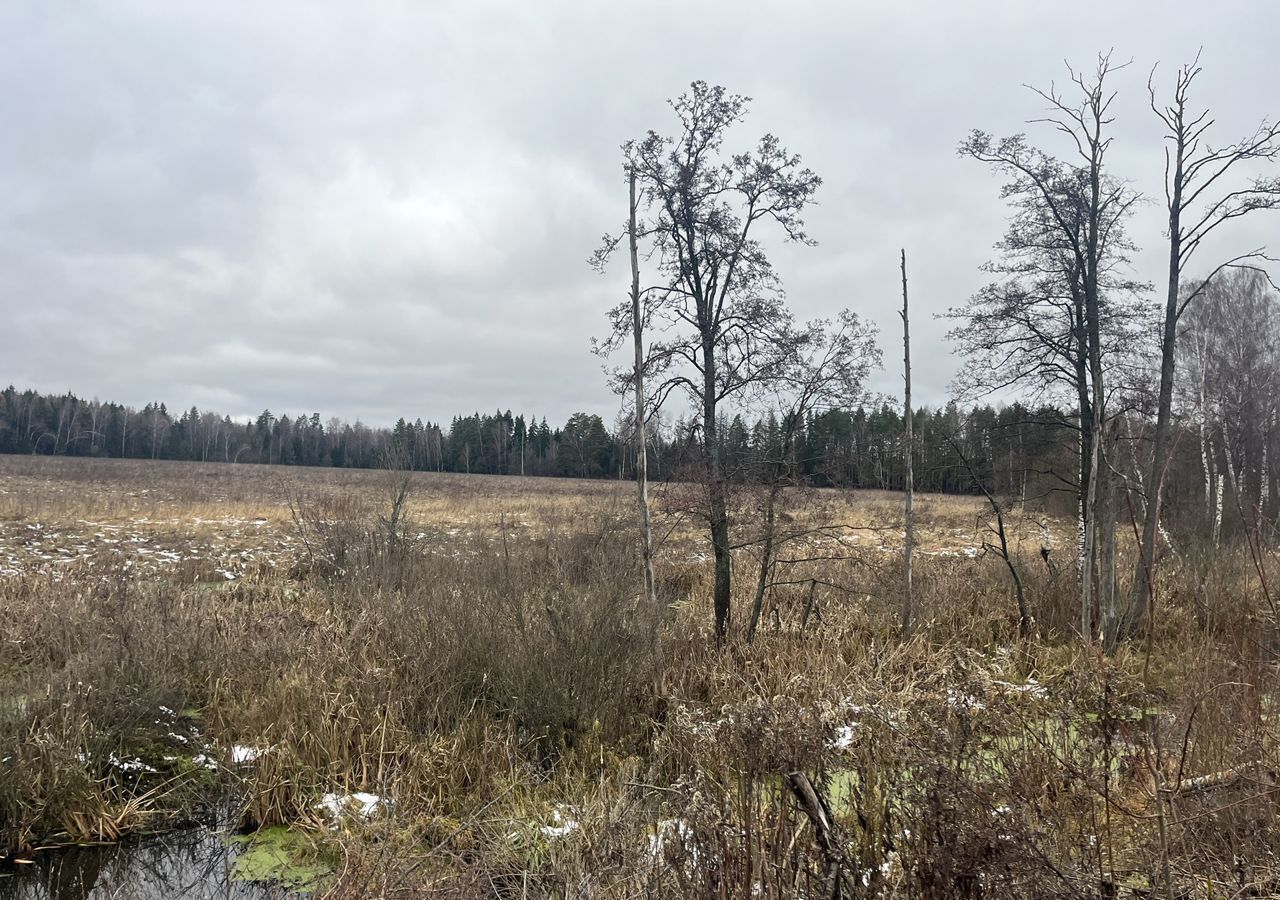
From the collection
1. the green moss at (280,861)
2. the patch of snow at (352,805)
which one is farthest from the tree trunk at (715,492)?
the green moss at (280,861)

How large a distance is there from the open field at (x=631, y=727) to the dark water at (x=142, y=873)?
0.68ft

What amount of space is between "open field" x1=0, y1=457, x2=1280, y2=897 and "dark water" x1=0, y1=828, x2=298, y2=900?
207mm

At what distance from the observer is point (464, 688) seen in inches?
260

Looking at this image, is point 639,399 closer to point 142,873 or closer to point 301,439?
point 142,873

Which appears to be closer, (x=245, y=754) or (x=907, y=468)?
(x=245, y=754)

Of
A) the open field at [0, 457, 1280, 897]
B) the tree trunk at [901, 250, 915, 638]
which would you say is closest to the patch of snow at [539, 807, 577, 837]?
the open field at [0, 457, 1280, 897]

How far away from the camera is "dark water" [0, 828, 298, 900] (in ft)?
14.6

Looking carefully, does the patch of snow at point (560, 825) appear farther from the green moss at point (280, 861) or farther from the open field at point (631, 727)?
the green moss at point (280, 861)

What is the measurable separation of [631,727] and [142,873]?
3749mm

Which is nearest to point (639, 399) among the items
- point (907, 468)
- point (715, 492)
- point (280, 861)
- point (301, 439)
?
point (715, 492)

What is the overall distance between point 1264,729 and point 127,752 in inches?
317

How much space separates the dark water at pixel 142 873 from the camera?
4.44m

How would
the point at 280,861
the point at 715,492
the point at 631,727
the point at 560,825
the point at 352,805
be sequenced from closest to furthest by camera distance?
the point at 560,825
the point at 280,861
the point at 352,805
the point at 631,727
the point at 715,492

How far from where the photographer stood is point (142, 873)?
473 centimetres
